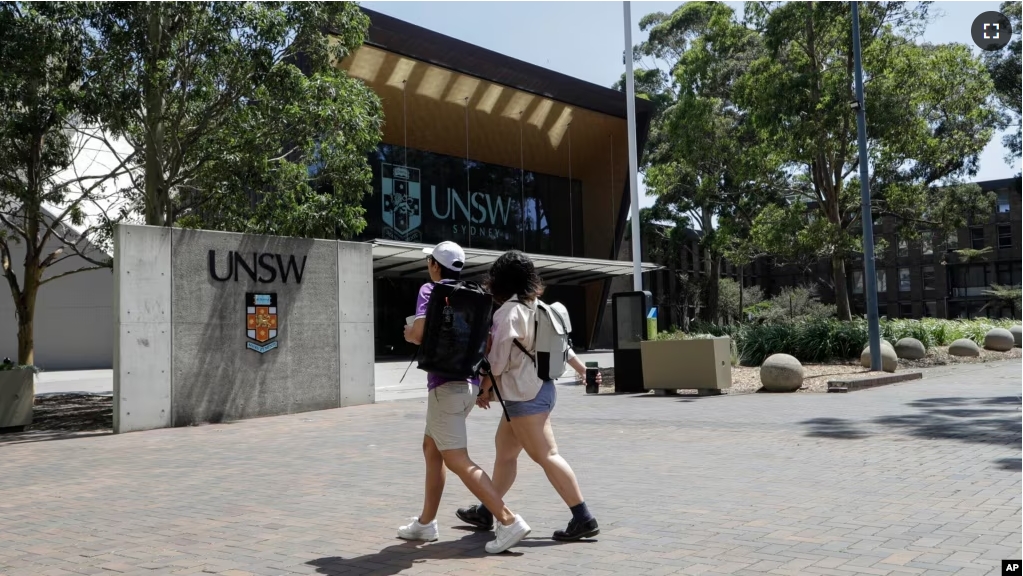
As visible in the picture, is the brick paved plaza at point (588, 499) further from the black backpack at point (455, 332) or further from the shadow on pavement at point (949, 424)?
the black backpack at point (455, 332)

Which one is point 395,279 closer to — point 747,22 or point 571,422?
point 747,22

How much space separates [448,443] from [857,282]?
69.9m

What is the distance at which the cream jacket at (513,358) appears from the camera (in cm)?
484

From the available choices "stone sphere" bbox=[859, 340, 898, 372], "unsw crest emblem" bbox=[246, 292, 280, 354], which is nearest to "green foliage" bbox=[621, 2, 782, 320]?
"stone sphere" bbox=[859, 340, 898, 372]

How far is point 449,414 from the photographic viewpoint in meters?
4.84

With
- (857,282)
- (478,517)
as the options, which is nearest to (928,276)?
(857,282)

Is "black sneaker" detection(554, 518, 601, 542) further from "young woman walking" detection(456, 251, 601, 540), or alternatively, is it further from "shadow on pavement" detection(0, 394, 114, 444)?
"shadow on pavement" detection(0, 394, 114, 444)

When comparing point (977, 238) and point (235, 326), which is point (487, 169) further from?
point (977, 238)

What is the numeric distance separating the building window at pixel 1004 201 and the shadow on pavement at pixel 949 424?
56.3 meters

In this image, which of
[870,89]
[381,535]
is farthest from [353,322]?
[870,89]

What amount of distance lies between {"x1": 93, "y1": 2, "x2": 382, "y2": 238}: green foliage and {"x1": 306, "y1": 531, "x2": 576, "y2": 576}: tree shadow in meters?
9.68

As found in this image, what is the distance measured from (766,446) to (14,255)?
1119 inches

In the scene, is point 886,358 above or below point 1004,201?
below

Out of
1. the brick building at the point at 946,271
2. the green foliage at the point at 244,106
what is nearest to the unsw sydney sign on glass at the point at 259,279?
the green foliage at the point at 244,106
